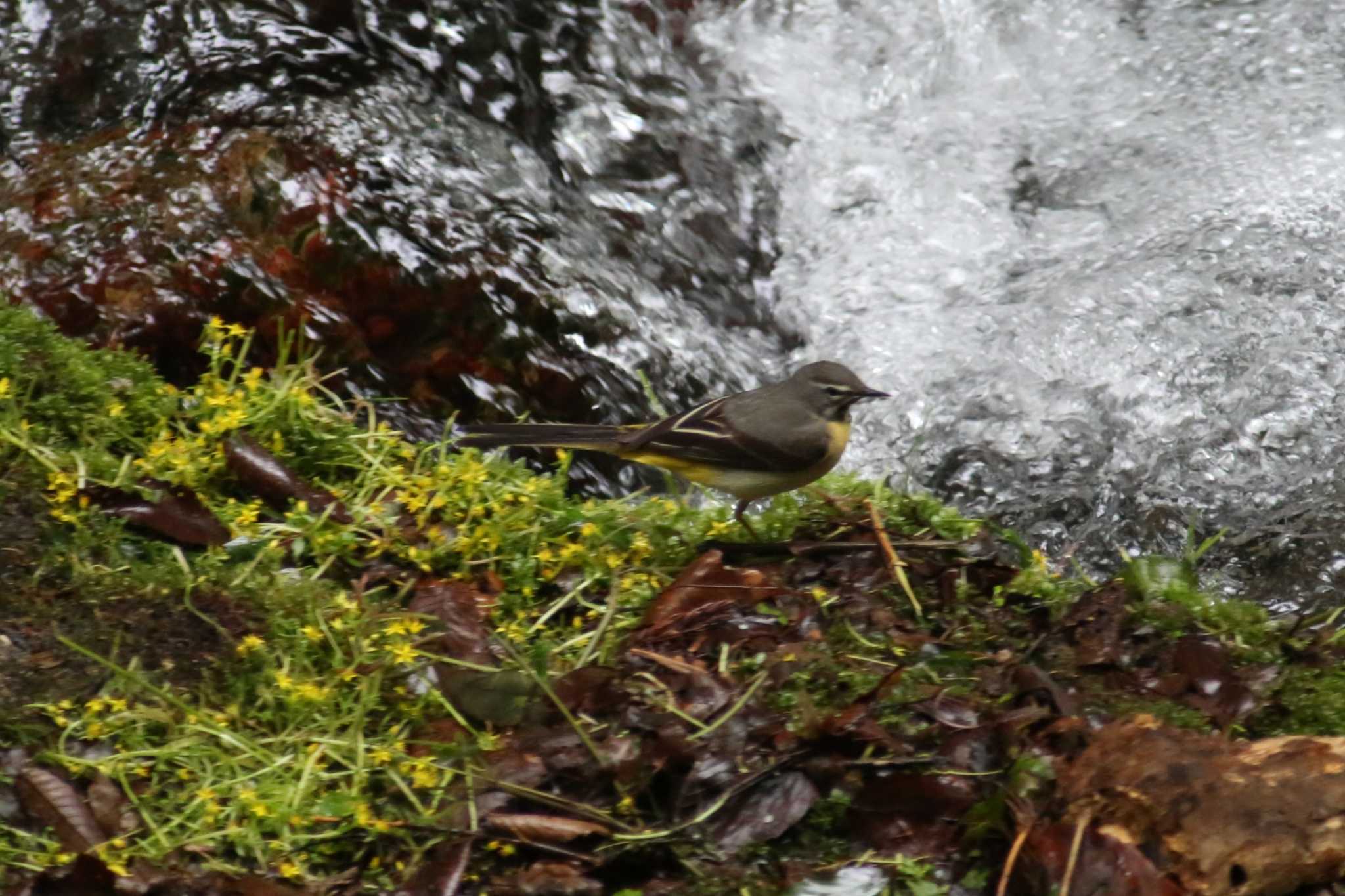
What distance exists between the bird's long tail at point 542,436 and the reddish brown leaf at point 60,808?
6.74ft

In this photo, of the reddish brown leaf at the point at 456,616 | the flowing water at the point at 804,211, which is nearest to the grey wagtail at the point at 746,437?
the flowing water at the point at 804,211

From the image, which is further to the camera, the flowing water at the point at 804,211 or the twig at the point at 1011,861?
the flowing water at the point at 804,211

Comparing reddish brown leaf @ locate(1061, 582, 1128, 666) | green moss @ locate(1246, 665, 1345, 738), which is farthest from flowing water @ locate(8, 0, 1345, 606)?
green moss @ locate(1246, 665, 1345, 738)

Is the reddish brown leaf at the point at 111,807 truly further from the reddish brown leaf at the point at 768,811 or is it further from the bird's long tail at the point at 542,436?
the bird's long tail at the point at 542,436

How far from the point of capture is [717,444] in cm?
532

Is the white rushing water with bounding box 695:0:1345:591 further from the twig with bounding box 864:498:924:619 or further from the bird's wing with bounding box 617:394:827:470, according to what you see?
the twig with bounding box 864:498:924:619

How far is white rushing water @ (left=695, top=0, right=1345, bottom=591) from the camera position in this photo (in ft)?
23.7

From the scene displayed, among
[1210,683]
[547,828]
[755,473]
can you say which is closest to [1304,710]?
[1210,683]

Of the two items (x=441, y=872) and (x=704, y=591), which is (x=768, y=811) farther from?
(x=704, y=591)

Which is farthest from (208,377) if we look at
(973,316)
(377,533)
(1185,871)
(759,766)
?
(973,316)

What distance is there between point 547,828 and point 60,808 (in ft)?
3.93

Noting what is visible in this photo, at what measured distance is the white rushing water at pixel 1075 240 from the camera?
23.7 ft

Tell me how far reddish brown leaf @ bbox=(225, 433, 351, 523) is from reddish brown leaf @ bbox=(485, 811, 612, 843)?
158 centimetres

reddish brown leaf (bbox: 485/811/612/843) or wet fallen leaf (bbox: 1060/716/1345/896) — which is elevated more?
wet fallen leaf (bbox: 1060/716/1345/896)
